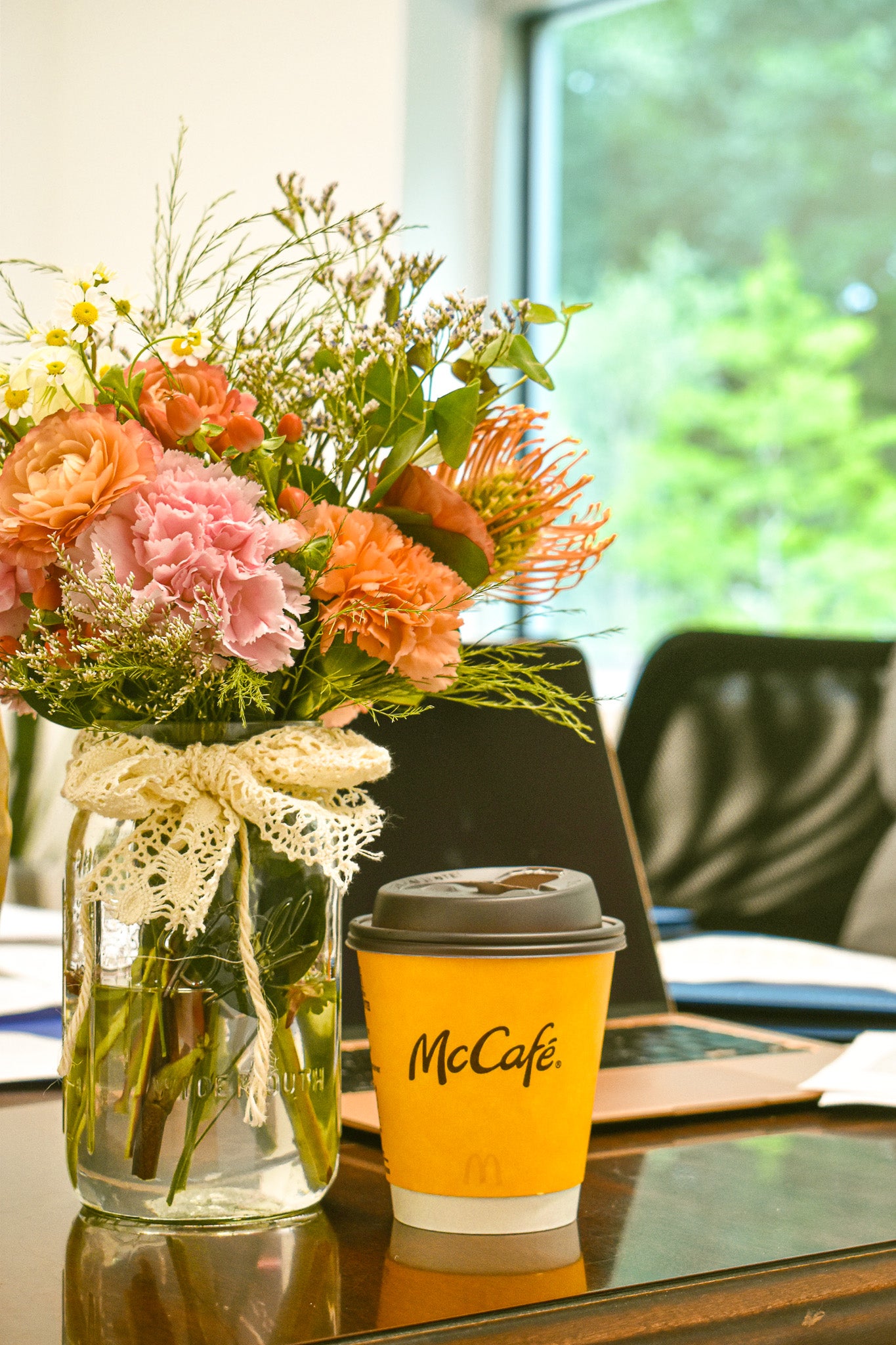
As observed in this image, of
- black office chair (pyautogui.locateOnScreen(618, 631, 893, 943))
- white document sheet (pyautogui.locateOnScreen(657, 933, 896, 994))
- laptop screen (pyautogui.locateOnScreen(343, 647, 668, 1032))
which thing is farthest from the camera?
black office chair (pyautogui.locateOnScreen(618, 631, 893, 943))

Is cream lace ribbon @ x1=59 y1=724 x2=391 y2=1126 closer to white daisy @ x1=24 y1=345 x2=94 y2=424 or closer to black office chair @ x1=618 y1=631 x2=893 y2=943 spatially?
white daisy @ x1=24 y1=345 x2=94 y2=424

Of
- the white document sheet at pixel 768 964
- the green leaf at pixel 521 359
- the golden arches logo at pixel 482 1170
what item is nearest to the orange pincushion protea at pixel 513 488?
the green leaf at pixel 521 359

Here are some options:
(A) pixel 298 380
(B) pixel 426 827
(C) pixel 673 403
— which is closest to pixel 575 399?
(C) pixel 673 403

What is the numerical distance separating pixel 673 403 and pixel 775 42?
0.88 metres

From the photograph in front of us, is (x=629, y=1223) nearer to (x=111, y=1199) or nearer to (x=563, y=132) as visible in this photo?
(x=111, y=1199)

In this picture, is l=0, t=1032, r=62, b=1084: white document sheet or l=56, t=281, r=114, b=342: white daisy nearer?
l=56, t=281, r=114, b=342: white daisy

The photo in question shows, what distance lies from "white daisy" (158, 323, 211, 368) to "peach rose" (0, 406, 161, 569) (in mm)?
35

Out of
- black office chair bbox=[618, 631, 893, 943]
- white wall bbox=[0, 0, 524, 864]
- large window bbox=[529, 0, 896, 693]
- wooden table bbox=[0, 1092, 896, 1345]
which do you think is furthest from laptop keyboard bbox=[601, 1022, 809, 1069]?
large window bbox=[529, 0, 896, 693]

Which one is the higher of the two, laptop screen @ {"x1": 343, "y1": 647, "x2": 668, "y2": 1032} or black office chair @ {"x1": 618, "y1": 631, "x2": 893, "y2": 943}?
laptop screen @ {"x1": 343, "y1": 647, "x2": 668, "y2": 1032}

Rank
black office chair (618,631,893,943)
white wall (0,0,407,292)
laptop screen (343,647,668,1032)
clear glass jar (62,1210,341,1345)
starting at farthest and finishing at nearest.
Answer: white wall (0,0,407,292), black office chair (618,631,893,943), laptop screen (343,647,668,1032), clear glass jar (62,1210,341,1345)

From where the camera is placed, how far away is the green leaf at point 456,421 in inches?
23.5

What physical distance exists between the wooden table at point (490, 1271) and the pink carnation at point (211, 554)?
214 millimetres

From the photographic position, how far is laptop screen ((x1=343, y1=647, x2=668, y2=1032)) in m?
1.03

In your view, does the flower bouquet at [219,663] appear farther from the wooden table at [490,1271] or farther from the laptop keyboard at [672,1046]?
the laptop keyboard at [672,1046]
